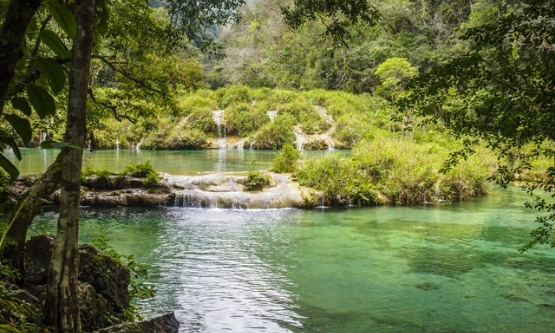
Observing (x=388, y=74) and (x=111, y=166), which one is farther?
(x=388, y=74)

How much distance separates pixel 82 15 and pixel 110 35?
5388 millimetres

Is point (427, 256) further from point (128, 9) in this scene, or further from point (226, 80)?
point (226, 80)

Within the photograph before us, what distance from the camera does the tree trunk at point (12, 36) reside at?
2.90ft

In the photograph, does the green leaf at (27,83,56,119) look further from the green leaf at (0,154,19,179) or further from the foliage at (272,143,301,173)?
the foliage at (272,143,301,173)

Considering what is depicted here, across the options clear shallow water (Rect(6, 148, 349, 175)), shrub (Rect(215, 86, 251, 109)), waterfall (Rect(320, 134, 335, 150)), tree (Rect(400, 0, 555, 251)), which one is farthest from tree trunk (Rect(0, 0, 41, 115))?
shrub (Rect(215, 86, 251, 109))

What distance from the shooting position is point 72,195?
3090 millimetres

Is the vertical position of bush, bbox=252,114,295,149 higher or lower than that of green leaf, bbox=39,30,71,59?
higher

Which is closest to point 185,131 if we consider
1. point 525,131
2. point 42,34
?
point 525,131

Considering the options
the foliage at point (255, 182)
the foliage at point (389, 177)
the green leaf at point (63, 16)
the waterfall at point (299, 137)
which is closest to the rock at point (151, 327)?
the green leaf at point (63, 16)

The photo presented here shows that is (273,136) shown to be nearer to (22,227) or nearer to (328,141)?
(328,141)

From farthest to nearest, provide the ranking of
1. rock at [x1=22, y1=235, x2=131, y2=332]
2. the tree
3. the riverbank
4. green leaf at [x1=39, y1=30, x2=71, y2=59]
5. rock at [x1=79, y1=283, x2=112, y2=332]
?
the riverbank → rock at [x1=22, y1=235, x2=131, y2=332] → rock at [x1=79, y1=283, x2=112, y2=332] → the tree → green leaf at [x1=39, y1=30, x2=71, y2=59]

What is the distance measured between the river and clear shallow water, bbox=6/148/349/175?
483cm

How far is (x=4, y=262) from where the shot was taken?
4.51 metres

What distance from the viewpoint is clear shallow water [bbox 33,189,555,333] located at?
6418 millimetres
